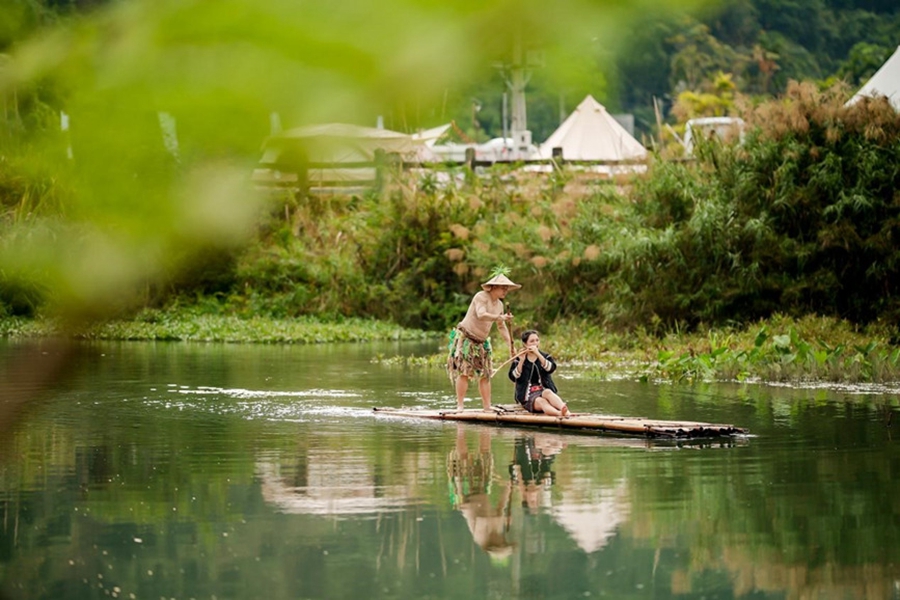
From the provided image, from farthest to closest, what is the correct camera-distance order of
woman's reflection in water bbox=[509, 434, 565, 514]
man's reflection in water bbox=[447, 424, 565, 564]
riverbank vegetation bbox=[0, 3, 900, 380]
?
woman's reflection in water bbox=[509, 434, 565, 514]
man's reflection in water bbox=[447, 424, 565, 564]
riverbank vegetation bbox=[0, 3, 900, 380]

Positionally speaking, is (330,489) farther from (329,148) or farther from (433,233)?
(433,233)

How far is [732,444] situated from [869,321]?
1002 cm

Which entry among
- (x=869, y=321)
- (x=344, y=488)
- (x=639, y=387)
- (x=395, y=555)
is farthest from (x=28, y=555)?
(x=869, y=321)

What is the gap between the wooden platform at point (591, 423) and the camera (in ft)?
36.8

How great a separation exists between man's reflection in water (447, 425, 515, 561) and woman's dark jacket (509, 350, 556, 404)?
99 centimetres

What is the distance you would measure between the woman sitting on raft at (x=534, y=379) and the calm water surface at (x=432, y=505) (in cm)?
32

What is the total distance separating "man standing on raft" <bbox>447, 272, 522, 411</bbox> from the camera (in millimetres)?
12904

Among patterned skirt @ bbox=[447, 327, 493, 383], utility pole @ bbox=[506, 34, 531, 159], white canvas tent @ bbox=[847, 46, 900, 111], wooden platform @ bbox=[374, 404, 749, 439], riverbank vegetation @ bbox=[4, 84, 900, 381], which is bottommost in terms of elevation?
wooden platform @ bbox=[374, 404, 749, 439]

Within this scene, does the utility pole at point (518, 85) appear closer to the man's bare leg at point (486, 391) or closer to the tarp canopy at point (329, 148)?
the tarp canopy at point (329, 148)

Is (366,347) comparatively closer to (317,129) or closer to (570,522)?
(570,522)

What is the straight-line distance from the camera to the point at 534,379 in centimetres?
1245

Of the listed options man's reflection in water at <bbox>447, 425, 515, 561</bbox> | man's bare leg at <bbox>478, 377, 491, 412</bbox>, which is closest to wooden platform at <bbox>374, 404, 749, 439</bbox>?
man's bare leg at <bbox>478, 377, 491, 412</bbox>

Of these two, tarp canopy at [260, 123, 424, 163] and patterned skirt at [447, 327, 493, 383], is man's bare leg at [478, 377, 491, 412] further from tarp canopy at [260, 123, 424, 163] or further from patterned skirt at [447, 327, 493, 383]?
tarp canopy at [260, 123, 424, 163]

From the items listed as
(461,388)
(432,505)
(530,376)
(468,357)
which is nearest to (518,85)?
(432,505)
